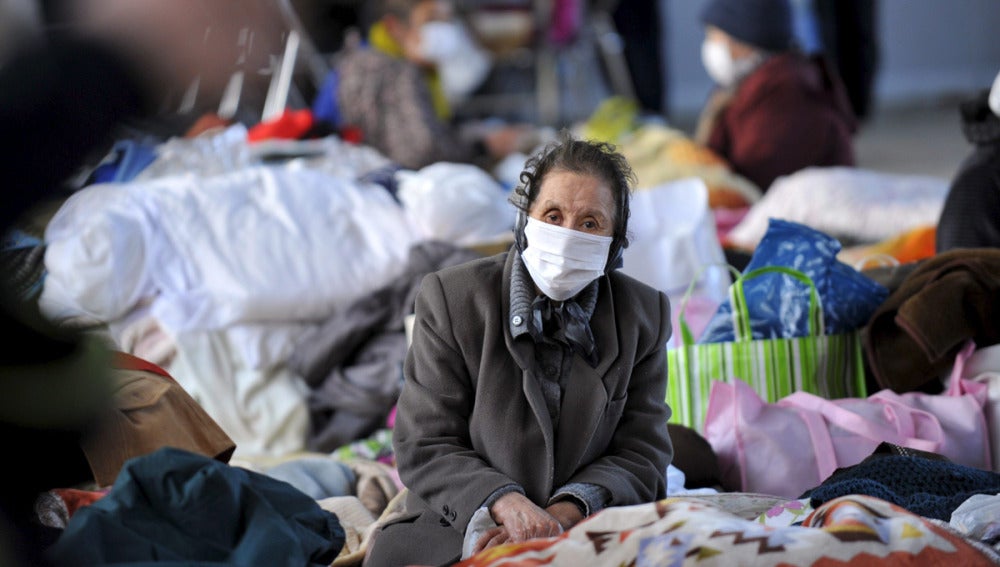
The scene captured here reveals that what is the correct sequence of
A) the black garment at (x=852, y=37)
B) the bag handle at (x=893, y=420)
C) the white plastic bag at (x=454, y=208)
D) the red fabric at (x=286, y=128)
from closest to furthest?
the bag handle at (x=893, y=420), the white plastic bag at (x=454, y=208), the red fabric at (x=286, y=128), the black garment at (x=852, y=37)

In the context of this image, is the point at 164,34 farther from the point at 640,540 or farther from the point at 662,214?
the point at 662,214

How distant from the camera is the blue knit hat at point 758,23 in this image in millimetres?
5777

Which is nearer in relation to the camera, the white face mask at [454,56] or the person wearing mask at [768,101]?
the person wearing mask at [768,101]

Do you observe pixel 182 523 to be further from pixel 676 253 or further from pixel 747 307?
pixel 676 253

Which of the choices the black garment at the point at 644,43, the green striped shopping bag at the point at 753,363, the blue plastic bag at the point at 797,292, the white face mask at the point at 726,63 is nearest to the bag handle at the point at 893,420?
the green striped shopping bag at the point at 753,363

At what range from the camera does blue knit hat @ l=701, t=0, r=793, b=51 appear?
5777mm

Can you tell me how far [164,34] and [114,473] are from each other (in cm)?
83

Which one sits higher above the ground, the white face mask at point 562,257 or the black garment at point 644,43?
the white face mask at point 562,257

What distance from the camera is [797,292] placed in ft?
10.1

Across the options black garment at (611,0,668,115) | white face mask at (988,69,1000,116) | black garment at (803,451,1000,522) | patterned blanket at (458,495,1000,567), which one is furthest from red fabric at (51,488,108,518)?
black garment at (611,0,668,115)

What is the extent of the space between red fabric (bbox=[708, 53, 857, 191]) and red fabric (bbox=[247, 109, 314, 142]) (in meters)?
1.95

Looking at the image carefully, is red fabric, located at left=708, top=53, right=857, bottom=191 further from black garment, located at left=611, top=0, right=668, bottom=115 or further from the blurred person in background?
the blurred person in background

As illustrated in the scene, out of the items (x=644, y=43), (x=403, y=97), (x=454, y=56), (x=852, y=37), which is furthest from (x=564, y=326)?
(x=852, y=37)

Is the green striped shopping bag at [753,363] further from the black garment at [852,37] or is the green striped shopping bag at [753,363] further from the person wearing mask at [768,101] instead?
the black garment at [852,37]
